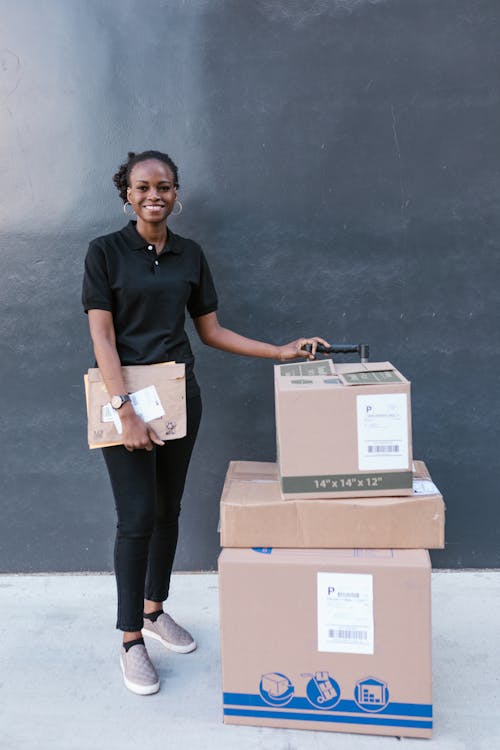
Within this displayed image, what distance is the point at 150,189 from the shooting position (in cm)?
193

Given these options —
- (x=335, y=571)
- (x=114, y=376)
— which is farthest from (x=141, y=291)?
(x=335, y=571)

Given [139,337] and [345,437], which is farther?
[139,337]

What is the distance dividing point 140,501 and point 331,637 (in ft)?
2.13

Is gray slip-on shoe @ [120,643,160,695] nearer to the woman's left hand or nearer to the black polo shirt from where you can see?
the black polo shirt

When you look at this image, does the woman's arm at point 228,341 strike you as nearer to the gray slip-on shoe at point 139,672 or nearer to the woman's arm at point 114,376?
the woman's arm at point 114,376

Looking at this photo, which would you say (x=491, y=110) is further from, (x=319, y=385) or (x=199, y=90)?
(x=319, y=385)

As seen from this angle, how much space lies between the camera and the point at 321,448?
1.71 meters

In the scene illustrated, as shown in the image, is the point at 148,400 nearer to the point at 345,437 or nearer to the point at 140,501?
the point at 140,501

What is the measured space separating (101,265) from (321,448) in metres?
0.80

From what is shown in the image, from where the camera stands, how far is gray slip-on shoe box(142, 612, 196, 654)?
7.18 feet

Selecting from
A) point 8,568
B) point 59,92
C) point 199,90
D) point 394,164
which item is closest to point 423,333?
point 394,164

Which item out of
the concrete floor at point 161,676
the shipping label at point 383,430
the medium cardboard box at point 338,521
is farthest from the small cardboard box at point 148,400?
the concrete floor at point 161,676

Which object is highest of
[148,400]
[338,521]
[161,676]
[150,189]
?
[150,189]

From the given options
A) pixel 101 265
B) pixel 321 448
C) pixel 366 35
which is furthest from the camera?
pixel 366 35
